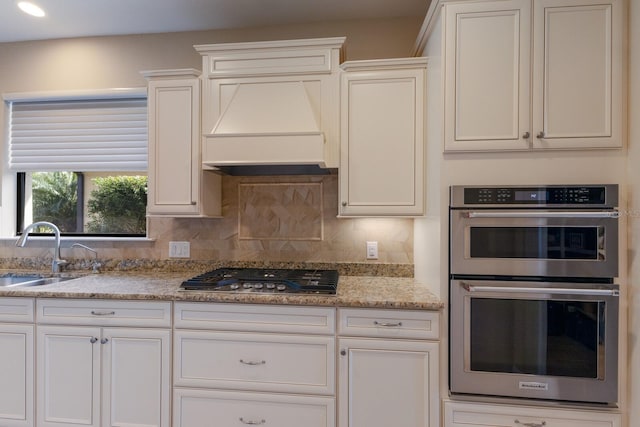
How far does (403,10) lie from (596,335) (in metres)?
2.09

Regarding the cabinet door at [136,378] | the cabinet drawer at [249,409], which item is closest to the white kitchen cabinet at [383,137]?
the cabinet drawer at [249,409]

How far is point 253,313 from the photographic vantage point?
1.71 meters

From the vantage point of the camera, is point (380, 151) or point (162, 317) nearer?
point (162, 317)

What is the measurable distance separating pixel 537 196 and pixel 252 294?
1418 mm

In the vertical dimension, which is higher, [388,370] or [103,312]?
[103,312]

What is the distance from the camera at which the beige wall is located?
89.8 inches

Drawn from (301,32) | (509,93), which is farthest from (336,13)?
(509,93)

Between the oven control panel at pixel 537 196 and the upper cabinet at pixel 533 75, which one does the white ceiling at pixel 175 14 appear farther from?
the oven control panel at pixel 537 196

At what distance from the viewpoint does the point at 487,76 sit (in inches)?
62.9

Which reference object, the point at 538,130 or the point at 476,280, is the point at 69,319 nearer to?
the point at 476,280

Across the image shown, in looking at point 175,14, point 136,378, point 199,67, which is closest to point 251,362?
point 136,378

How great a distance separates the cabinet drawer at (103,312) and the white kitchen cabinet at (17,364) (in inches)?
3.6

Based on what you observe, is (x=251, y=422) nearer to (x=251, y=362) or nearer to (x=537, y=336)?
(x=251, y=362)

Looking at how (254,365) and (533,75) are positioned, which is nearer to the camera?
(533,75)
